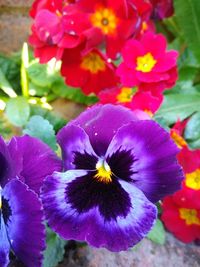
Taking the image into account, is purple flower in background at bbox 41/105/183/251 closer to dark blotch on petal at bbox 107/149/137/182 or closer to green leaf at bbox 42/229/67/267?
dark blotch on petal at bbox 107/149/137/182

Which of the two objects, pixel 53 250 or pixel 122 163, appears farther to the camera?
pixel 53 250

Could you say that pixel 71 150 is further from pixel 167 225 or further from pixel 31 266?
pixel 167 225

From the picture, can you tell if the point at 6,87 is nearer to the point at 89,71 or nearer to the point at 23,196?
the point at 89,71

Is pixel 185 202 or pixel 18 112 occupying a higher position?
pixel 18 112

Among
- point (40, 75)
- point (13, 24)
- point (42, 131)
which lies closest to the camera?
point (42, 131)

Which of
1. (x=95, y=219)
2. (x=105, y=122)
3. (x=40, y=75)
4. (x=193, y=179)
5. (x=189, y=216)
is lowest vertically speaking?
(x=189, y=216)

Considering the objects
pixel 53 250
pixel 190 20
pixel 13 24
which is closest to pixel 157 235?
pixel 53 250
